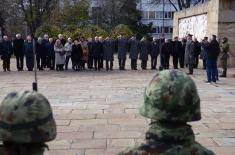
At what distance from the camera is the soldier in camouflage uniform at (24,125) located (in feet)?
7.79

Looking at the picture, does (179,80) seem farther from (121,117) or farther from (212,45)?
(212,45)

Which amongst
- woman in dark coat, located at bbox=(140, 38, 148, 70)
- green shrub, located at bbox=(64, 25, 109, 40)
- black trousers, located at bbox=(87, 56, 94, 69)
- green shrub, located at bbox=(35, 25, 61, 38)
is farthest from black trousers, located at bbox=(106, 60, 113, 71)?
green shrub, located at bbox=(35, 25, 61, 38)

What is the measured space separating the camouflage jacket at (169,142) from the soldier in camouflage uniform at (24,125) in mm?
466

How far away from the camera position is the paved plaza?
27.3ft

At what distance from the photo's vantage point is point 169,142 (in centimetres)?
253

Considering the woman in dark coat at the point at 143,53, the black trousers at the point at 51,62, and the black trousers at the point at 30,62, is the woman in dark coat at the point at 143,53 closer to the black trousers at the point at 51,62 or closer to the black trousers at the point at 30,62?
the black trousers at the point at 51,62

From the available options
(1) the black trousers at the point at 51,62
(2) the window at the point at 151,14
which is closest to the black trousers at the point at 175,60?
(1) the black trousers at the point at 51,62

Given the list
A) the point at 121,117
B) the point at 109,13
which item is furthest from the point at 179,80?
the point at 109,13

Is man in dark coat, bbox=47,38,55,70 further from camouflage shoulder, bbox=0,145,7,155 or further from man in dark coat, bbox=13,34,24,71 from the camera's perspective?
camouflage shoulder, bbox=0,145,7,155

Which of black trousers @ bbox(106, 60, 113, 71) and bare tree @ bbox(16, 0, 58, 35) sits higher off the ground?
bare tree @ bbox(16, 0, 58, 35)

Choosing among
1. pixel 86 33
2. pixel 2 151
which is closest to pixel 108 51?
pixel 86 33

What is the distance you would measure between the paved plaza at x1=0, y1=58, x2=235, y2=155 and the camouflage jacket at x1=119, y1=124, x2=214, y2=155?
616mm

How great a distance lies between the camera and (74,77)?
20.7 metres

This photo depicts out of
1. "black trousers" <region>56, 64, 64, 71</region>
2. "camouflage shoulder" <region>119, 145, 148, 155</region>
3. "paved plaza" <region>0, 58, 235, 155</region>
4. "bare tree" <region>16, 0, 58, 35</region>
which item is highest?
"bare tree" <region>16, 0, 58, 35</region>
